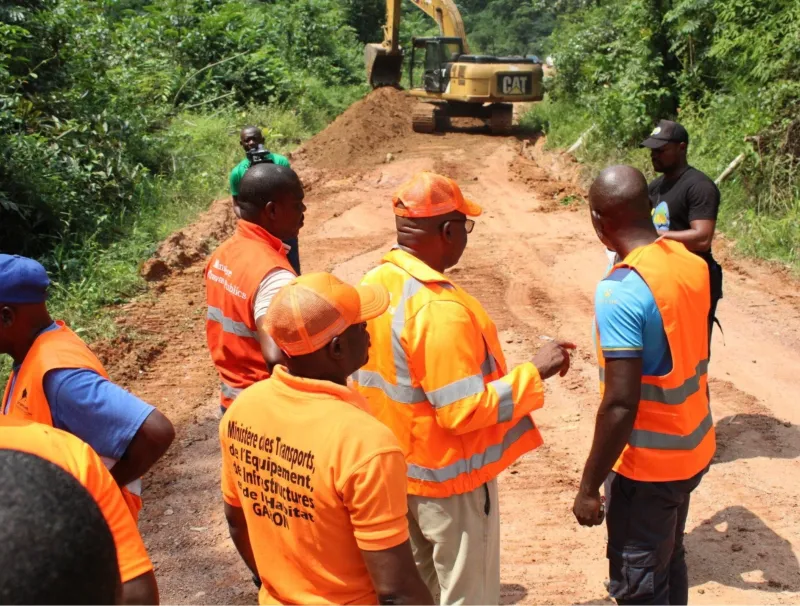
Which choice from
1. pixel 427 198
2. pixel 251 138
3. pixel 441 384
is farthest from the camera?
pixel 251 138

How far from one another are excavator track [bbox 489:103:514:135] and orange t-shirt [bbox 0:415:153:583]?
55.3 feet

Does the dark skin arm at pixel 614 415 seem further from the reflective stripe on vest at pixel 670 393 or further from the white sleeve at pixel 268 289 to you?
the white sleeve at pixel 268 289

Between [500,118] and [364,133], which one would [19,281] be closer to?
[364,133]

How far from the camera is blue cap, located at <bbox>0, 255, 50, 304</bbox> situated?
2.84 m

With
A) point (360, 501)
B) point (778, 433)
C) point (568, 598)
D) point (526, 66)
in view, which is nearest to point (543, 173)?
point (526, 66)

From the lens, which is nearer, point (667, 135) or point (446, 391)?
point (446, 391)

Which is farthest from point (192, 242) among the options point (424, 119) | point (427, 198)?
point (424, 119)

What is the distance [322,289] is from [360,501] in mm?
596

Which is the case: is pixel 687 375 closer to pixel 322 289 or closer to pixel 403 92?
pixel 322 289

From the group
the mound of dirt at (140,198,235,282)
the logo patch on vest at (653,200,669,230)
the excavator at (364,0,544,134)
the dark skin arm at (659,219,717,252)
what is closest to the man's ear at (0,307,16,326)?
the dark skin arm at (659,219,717,252)

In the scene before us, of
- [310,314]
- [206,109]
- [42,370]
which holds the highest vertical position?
[310,314]

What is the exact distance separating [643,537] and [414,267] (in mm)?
1353

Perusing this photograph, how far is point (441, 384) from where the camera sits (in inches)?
112

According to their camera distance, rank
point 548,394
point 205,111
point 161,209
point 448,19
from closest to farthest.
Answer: point 548,394
point 161,209
point 205,111
point 448,19
